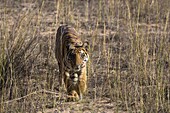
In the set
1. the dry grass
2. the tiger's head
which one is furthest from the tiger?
the dry grass

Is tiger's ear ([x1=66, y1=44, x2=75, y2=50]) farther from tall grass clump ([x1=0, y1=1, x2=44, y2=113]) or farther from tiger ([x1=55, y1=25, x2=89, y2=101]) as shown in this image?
tall grass clump ([x1=0, y1=1, x2=44, y2=113])

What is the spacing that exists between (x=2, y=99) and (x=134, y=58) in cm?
209

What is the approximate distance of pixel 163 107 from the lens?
4.96m

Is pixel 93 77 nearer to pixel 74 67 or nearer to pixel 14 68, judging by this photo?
pixel 74 67

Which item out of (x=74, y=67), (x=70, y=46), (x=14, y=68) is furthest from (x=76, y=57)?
(x=14, y=68)

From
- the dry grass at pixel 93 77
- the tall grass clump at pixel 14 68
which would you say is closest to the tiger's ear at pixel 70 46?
the dry grass at pixel 93 77

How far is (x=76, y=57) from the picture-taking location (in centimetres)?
531

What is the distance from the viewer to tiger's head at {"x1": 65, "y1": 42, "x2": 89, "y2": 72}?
5316mm

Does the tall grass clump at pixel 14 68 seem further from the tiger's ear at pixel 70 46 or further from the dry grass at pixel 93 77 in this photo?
the tiger's ear at pixel 70 46

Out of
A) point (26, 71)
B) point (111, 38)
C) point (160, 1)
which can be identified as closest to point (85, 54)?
point (26, 71)

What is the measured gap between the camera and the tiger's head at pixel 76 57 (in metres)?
5.32

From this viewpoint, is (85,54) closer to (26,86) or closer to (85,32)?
(26,86)

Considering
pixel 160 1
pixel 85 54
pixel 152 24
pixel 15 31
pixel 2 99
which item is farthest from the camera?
pixel 160 1

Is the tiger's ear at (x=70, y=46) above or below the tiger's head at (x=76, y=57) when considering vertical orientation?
above
